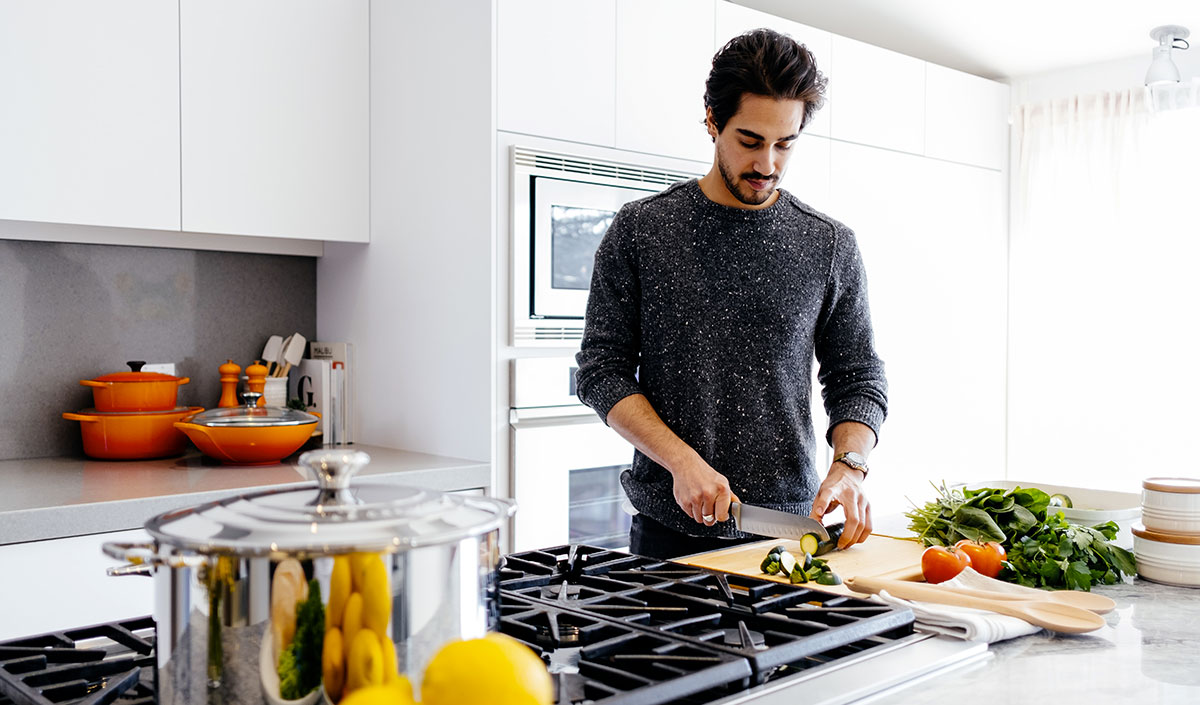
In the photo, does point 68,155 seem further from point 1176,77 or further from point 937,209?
point 937,209

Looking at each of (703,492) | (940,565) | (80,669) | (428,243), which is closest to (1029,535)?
(940,565)

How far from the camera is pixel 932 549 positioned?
1.41 metres

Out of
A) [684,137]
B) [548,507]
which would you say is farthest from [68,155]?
[684,137]

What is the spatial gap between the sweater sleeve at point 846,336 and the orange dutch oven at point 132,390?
164 cm

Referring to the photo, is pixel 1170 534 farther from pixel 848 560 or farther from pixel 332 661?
pixel 332 661

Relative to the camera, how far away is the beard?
5.85 ft

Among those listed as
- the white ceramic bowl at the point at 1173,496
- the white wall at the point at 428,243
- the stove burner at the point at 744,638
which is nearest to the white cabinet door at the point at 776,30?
the white wall at the point at 428,243

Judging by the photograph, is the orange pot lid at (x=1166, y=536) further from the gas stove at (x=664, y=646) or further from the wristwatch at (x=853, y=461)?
the gas stove at (x=664, y=646)

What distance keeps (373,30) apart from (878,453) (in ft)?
7.31

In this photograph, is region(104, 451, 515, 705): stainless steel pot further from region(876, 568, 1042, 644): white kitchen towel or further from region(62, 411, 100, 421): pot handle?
region(62, 411, 100, 421): pot handle

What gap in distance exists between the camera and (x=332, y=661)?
0.69m

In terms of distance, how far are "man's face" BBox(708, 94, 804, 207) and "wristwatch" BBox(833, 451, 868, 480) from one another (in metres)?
0.47

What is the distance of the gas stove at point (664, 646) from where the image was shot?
34.0 inches

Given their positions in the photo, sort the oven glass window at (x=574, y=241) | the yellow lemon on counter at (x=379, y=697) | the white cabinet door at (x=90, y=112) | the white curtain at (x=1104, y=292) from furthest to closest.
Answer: the white curtain at (x=1104, y=292)
the oven glass window at (x=574, y=241)
the white cabinet door at (x=90, y=112)
the yellow lemon on counter at (x=379, y=697)
